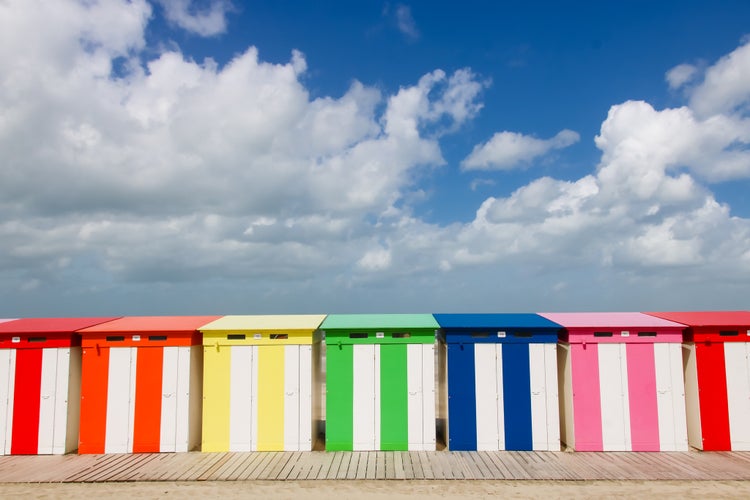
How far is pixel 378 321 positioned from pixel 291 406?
2.44m

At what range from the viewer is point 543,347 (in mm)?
9594

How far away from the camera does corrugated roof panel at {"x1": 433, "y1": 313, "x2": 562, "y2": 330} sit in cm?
954

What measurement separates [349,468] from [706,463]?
6548mm

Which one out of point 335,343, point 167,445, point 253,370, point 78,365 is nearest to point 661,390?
point 335,343

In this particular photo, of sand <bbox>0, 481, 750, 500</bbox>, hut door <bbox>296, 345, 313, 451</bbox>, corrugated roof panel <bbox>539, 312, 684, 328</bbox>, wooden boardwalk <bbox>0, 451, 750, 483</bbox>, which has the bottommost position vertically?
sand <bbox>0, 481, 750, 500</bbox>

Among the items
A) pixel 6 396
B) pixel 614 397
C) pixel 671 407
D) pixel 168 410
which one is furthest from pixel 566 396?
pixel 6 396

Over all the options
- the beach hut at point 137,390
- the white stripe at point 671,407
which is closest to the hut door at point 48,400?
the beach hut at point 137,390

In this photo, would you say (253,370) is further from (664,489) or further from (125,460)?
(664,489)

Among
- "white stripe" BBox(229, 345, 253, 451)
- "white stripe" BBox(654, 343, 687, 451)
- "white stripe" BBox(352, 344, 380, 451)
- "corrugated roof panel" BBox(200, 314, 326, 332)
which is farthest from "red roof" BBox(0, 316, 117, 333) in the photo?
"white stripe" BBox(654, 343, 687, 451)

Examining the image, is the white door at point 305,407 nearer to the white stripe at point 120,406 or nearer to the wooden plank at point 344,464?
the wooden plank at point 344,464

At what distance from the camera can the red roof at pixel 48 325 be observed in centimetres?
984

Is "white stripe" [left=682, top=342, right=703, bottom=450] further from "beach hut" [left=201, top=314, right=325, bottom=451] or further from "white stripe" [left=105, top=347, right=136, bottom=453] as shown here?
"white stripe" [left=105, top=347, right=136, bottom=453]

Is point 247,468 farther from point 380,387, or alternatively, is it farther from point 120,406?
point 120,406

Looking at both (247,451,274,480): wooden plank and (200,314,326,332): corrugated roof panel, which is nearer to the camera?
(247,451,274,480): wooden plank
